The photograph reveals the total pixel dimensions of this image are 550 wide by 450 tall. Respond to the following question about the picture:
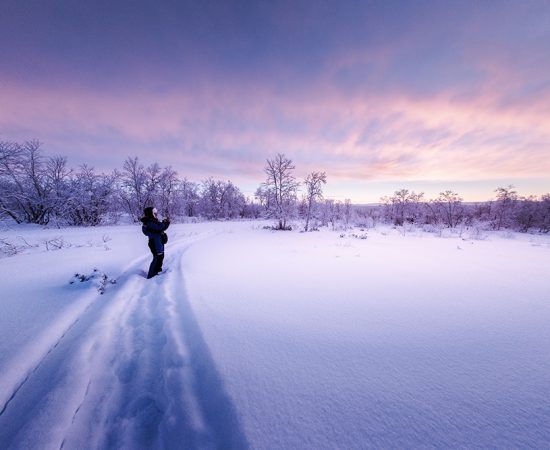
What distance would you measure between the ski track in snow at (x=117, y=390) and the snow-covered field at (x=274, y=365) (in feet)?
0.04

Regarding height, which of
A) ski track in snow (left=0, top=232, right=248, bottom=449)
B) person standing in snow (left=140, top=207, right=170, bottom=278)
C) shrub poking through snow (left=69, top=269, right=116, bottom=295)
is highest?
person standing in snow (left=140, top=207, right=170, bottom=278)

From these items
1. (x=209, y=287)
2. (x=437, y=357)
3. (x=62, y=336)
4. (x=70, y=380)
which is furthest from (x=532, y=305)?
(x=62, y=336)

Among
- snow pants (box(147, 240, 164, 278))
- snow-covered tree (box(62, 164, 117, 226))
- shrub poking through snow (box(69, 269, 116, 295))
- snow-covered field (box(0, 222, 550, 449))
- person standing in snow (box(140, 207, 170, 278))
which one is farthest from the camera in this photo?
snow-covered tree (box(62, 164, 117, 226))

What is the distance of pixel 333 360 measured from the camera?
2.14 metres

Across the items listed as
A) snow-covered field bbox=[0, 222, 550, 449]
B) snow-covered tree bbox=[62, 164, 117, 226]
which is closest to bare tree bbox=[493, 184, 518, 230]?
snow-covered field bbox=[0, 222, 550, 449]

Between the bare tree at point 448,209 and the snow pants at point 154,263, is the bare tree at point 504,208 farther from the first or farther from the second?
the snow pants at point 154,263

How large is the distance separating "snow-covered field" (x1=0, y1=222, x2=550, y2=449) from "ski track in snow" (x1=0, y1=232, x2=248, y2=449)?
11 millimetres

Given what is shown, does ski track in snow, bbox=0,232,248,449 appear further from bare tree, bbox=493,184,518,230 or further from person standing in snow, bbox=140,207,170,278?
bare tree, bbox=493,184,518,230

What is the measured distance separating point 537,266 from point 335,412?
27.8 ft

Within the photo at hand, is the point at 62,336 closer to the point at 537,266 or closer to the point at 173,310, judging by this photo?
the point at 173,310

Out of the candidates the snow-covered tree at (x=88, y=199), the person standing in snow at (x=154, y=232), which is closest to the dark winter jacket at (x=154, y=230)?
the person standing in snow at (x=154, y=232)

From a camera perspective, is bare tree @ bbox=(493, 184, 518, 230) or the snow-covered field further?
bare tree @ bbox=(493, 184, 518, 230)

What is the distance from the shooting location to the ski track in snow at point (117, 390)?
1.45m

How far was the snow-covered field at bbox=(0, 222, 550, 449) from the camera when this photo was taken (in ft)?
4.73
